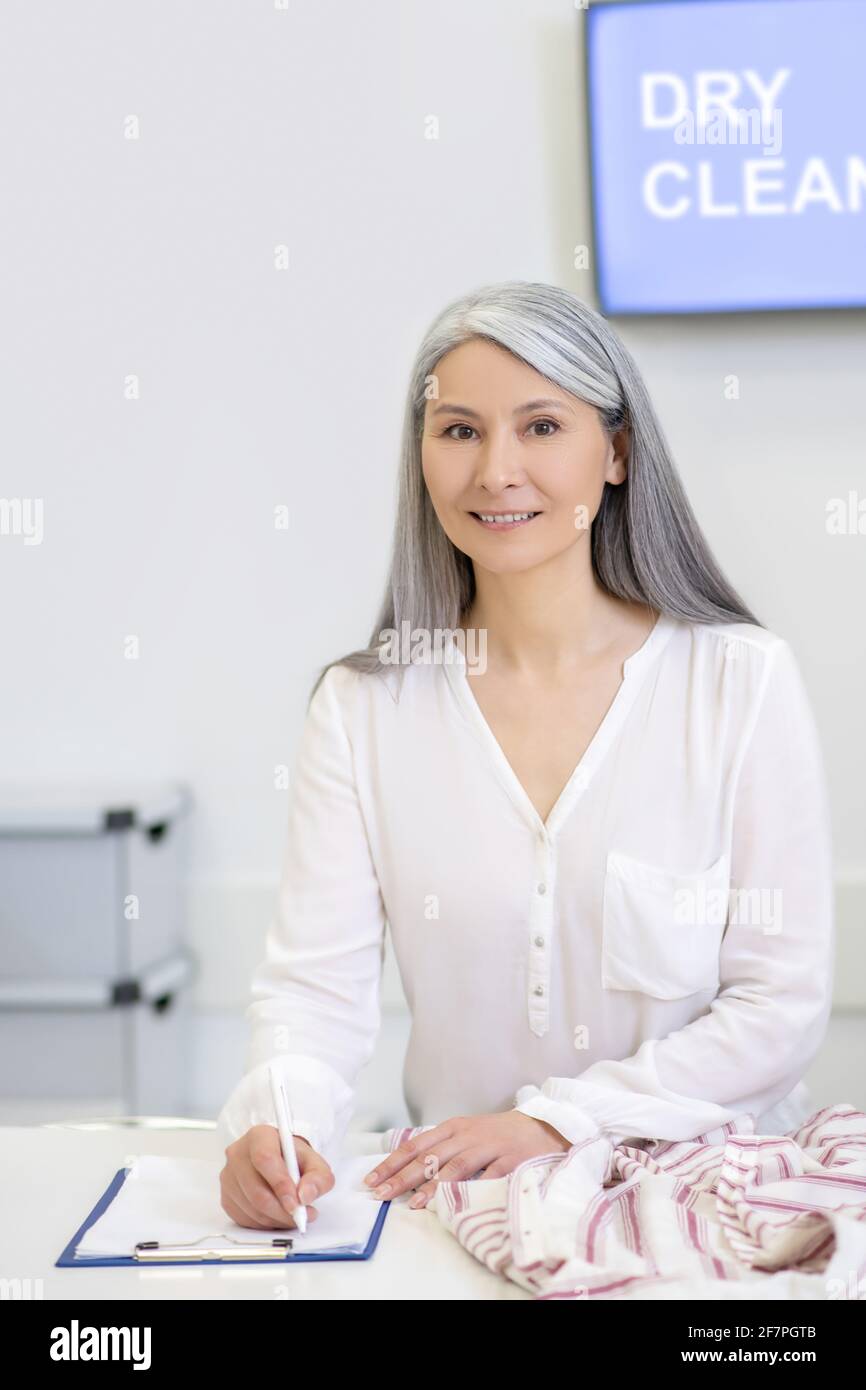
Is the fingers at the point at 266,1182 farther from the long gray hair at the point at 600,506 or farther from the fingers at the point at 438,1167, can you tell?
the long gray hair at the point at 600,506

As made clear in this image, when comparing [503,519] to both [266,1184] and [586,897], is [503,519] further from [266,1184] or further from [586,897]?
[266,1184]

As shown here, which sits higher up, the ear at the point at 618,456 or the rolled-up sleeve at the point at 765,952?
the ear at the point at 618,456

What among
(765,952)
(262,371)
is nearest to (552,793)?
(765,952)

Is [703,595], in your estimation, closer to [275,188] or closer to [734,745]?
[734,745]

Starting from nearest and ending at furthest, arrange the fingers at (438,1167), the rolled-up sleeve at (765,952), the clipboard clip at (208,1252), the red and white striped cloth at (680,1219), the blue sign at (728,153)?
the red and white striped cloth at (680,1219)
the clipboard clip at (208,1252)
the fingers at (438,1167)
the rolled-up sleeve at (765,952)
the blue sign at (728,153)

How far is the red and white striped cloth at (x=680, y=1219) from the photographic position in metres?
0.98

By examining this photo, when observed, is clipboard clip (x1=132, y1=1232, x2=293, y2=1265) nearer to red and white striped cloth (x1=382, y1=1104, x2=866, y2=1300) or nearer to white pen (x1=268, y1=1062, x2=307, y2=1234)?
white pen (x1=268, y1=1062, x2=307, y2=1234)

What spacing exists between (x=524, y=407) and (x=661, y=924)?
55 centimetres

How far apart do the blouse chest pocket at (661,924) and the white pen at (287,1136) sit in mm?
396

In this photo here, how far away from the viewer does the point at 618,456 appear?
1.60m

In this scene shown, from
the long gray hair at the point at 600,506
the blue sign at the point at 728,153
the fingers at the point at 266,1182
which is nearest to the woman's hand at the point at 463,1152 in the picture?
the fingers at the point at 266,1182

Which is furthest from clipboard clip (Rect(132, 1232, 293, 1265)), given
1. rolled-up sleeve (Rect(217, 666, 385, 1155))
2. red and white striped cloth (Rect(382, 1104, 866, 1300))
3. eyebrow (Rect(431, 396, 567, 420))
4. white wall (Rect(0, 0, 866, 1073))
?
white wall (Rect(0, 0, 866, 1073))
